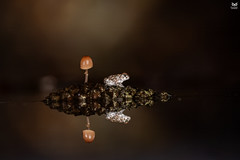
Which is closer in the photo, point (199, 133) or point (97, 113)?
point (199, 133)

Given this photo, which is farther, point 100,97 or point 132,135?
point 100,97

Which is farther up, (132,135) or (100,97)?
(100,97)

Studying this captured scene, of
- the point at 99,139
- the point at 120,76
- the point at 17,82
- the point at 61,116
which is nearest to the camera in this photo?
the point at 99,139

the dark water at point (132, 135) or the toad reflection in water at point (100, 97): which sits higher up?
the toad reflection in water at point (100, 97)

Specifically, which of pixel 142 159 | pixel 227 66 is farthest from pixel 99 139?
pixel 227 66

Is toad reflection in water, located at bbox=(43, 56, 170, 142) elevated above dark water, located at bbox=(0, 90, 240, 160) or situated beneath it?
elevated above

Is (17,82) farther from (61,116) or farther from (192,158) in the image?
(192,158)

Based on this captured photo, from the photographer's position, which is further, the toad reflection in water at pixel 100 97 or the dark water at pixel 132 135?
the toad reflection in water at pixel 100 97

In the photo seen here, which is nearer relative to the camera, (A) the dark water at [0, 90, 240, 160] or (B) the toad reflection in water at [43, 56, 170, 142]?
(A) the dark water at [0, 90, 240, 160]
